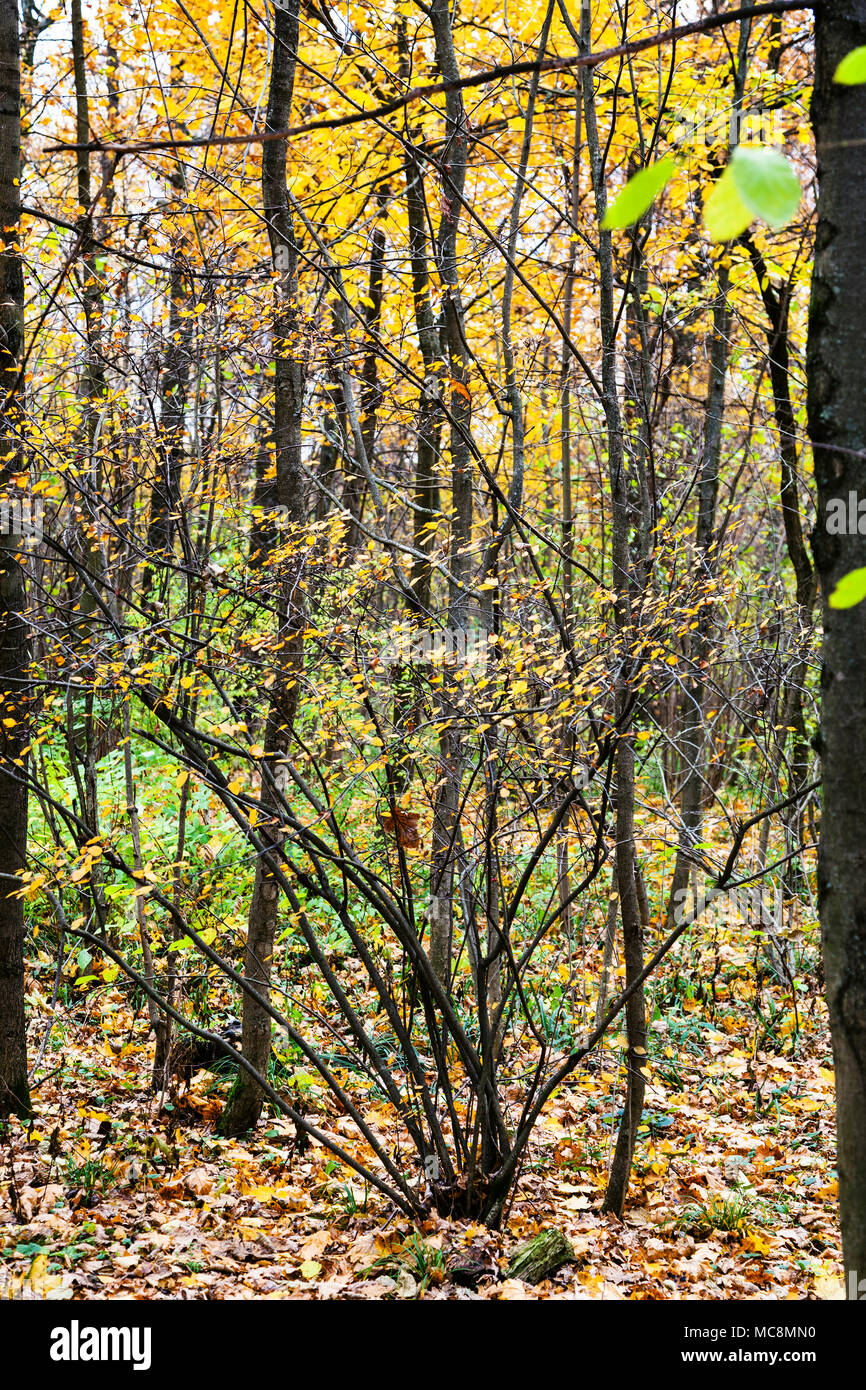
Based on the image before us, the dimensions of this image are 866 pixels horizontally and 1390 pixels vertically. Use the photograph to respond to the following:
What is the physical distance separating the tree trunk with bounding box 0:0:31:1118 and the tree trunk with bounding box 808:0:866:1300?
165 inches

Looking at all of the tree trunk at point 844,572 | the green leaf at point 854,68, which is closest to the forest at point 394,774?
the tree trunk at point 844,572

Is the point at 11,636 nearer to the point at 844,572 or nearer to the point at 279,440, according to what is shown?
the point at 279,440

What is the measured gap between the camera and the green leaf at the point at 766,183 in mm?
938

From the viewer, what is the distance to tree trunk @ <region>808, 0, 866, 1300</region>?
179cm

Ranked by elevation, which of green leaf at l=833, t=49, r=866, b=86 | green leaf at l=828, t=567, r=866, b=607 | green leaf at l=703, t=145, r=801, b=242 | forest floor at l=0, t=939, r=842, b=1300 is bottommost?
forest floor at l=0, t=939, r=842, b=1300

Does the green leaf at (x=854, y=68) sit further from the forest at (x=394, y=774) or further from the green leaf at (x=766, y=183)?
the forest at (x=394, y=774)

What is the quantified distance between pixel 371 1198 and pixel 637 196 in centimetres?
474

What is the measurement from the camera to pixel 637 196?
1.01 meters

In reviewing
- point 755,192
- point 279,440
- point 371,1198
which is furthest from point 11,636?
point 755,192

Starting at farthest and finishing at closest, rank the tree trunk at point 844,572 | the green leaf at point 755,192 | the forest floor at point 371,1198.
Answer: the forest floor at point 371,1198 → the tree trunk at point 844,572 → the green leaf at point 755,192

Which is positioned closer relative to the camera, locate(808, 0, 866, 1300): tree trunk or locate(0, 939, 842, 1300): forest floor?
locate(808, 0, 866, 1300): tree trunk

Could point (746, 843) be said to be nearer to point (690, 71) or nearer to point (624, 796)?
point (624, 796)

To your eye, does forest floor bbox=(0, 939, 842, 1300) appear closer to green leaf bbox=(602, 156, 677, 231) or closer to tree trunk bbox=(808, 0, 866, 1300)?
tree trunk bbox=(808, 0, 866, 1300)

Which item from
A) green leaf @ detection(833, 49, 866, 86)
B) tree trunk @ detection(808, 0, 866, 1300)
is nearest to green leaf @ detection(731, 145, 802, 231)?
green leaf @ detection(833, 49, 866, 86)
